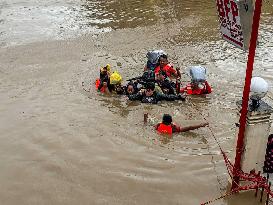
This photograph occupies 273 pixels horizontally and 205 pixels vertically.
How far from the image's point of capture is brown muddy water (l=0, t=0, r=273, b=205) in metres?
7.78

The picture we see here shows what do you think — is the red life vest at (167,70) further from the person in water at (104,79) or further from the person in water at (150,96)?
the person in water at (104,79)

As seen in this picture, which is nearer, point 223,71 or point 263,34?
point 223,71

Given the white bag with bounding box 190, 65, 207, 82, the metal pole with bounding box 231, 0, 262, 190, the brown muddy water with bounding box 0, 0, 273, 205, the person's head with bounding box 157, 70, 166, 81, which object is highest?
the metal pole with bounding box 231, 0, 262, 190

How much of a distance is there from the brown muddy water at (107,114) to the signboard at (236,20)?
9.43 feet

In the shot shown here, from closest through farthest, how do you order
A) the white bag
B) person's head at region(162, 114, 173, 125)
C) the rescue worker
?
person's head at region(162, 114, 173, 125), the white bag, the rescue worker

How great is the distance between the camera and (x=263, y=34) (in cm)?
1703

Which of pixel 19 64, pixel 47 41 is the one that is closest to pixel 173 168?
pixel 19 64

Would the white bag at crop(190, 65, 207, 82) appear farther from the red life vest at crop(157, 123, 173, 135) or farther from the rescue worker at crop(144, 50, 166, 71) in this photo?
the red life vest at crop(157, 123, 173, 135)

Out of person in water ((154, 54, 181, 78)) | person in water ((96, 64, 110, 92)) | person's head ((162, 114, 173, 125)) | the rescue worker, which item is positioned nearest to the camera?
person's head ((162, 114, 173, 125))

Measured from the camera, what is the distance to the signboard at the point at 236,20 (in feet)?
19.0

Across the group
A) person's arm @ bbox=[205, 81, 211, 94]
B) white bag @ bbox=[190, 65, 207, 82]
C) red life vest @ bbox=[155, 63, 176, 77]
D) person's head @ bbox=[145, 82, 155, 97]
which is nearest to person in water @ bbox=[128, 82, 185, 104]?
person's head @ bbox=[145, 82, 155, 97]

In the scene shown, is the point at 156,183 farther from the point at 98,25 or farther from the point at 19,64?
the point at 98,25

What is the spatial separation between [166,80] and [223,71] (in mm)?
2660

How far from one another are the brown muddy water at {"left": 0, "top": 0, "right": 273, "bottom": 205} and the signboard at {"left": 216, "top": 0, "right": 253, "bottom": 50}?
287 centimetres
